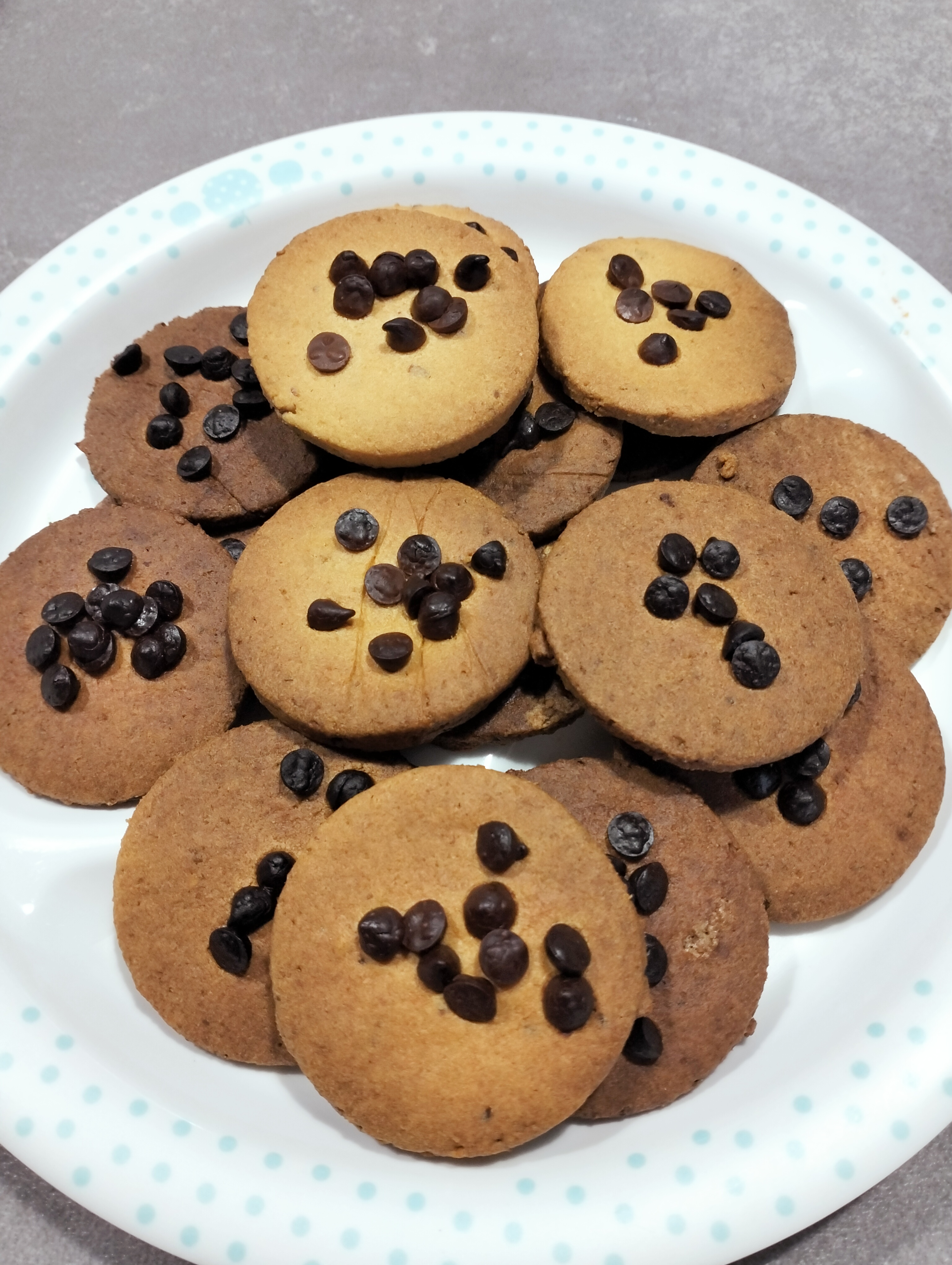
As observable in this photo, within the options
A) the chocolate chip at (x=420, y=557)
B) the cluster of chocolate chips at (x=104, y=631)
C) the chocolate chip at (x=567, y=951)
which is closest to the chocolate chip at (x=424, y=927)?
the chocolate chip at (x=567, y=951)

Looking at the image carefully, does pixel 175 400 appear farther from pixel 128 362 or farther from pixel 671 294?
pixel 671 294

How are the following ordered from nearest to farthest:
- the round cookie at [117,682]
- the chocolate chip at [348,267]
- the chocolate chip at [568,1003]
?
the chocolate chip at [568,1003]
the round cookie at [117,682]
the chocolate chip at [348,267]

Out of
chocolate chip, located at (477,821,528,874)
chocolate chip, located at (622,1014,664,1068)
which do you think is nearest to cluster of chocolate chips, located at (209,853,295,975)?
chocolate chip, located at (477,821,528,874)

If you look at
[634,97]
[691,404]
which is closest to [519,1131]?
[691,404]

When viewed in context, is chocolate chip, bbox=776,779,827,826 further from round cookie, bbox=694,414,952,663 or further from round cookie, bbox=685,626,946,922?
round cookie, bbox=694,414,952,663

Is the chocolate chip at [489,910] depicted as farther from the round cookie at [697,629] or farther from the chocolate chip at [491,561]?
the chocolate chip at [491,561]

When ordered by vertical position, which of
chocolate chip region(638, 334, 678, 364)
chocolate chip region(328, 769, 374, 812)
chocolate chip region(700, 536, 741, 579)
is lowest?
chocolate chip region(328, 769, 374, 812)

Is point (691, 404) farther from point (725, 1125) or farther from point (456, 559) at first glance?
point (725, 1125)
